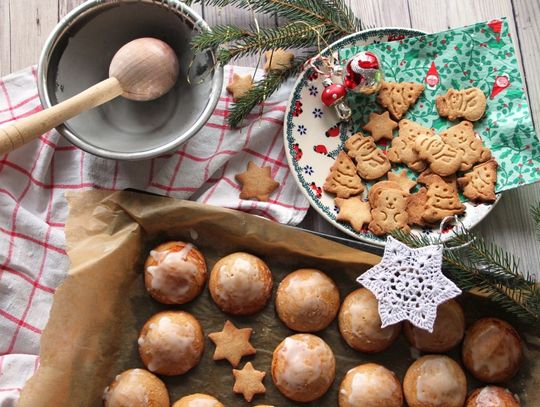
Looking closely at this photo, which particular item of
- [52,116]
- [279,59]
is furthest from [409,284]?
[52,116]

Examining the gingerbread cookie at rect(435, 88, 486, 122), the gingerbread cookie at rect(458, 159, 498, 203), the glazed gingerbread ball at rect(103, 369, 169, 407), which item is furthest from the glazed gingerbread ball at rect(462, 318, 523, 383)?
the glazed gingerbread ball at rect(103, 369, 169, 407)

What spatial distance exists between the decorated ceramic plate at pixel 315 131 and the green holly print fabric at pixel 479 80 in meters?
A: 0.03

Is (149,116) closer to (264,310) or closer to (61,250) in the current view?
(61,250)

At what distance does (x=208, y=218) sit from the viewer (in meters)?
1.90

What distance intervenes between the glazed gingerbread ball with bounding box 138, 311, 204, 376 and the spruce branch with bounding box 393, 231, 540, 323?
0.59 metres

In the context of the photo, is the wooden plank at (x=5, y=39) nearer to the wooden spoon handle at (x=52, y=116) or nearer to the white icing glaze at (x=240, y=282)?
the wooden spoon handle at (x=52, y=116)

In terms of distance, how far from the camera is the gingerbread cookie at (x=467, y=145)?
1871 mm

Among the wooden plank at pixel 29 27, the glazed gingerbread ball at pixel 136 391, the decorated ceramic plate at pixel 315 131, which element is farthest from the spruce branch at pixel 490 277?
the wooden plank at pixel 29 27

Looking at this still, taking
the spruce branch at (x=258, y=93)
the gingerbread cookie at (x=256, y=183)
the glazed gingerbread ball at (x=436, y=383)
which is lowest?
the glazed gingerbread ball at (x=436, y=383)

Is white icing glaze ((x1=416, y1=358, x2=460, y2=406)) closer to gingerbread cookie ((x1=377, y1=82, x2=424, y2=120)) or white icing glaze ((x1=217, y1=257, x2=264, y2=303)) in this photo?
white icing glaze ((x1=217, y1=257, x2=264, y2=303))

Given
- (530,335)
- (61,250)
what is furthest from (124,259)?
(530,335)

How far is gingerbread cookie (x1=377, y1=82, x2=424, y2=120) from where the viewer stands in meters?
1.93

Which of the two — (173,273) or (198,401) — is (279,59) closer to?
(173,273)

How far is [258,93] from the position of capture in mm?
1900
